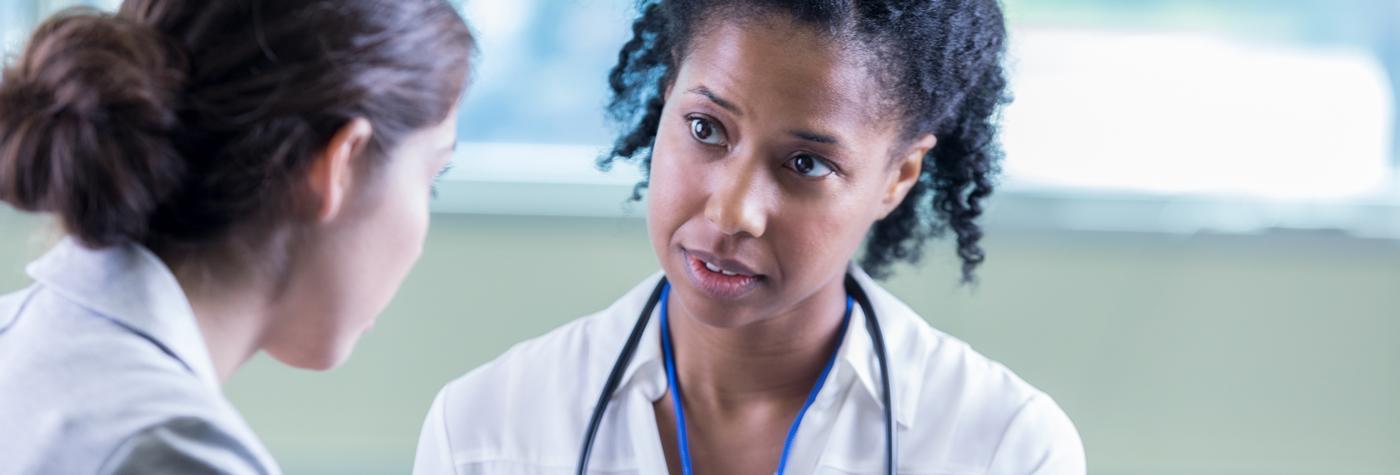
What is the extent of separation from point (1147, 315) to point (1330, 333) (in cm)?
37

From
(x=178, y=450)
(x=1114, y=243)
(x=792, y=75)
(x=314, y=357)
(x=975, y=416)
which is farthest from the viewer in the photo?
(x=1114, y=243)

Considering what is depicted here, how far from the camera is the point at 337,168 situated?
0.92 m

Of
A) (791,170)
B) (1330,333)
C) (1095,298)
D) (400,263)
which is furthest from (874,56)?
(1330,333)

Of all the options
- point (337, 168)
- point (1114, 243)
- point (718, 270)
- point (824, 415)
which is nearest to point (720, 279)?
point (718, 270)

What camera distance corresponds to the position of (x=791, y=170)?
1256 millimetres

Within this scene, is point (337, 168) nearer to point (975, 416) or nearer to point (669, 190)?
point (669, 190)

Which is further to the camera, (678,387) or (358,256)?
(678,387)

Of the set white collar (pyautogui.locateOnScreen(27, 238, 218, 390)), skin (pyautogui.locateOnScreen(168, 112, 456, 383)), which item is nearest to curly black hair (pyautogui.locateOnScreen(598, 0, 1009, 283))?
skin (pyautogui.locateOnScreen(168, 112, 456, 383))

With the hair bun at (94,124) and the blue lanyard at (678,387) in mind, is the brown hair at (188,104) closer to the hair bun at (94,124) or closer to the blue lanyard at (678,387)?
the hair bun at (94,124)

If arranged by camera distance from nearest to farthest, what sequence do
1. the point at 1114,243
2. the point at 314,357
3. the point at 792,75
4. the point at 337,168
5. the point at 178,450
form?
the point at 178,450 < the point at 337,168 < the point at 314,357 < the point at 792,75 < the point at 1114,243

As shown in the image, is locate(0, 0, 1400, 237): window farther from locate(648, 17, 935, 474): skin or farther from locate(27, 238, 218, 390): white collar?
locate(27, 238, 218, 390): white collar

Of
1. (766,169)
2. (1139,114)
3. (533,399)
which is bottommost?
(533,399)

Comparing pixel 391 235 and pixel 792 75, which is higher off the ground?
pixel 792 75

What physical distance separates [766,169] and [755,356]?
269mm
